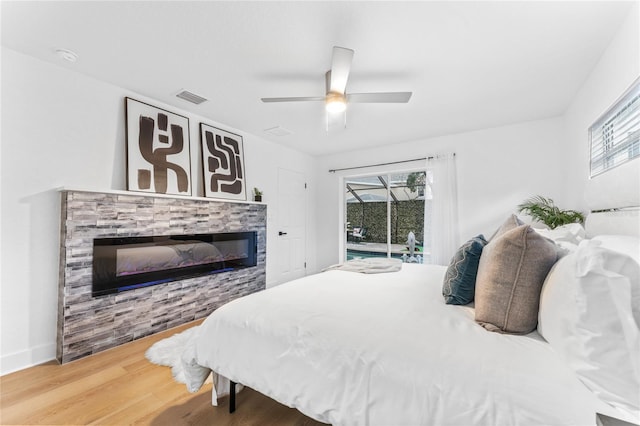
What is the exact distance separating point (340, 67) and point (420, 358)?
1892 millimetres

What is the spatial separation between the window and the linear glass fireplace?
12.7 ft

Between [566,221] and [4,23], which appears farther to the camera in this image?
[566,221]

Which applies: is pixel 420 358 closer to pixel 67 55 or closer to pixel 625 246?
pixel 625 246

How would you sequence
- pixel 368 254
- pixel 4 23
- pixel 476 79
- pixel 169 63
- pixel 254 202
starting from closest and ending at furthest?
1. pixel 4 23
2. pixel 169 63
3. pixel 476 79
4. pixel 254 202
5. pixel 368 254

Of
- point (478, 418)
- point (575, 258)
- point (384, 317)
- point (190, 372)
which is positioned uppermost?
point (575, 258)

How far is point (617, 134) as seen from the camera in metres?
1.98

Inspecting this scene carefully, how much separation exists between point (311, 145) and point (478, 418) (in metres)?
4.32

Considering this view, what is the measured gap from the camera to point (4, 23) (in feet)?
6.02

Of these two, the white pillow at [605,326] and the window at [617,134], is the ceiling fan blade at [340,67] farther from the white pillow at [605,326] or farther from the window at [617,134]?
the window at [617,134]

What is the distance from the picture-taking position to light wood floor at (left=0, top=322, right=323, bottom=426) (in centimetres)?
156

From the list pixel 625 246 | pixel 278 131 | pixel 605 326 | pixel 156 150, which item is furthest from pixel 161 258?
pixel 625 246

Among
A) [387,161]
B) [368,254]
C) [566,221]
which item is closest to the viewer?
[566,221]

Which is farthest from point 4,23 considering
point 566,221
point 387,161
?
point 566,221

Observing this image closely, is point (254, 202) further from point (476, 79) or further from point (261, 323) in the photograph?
point (476, 79)
